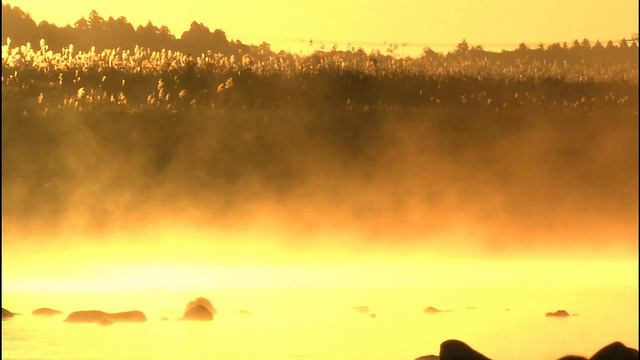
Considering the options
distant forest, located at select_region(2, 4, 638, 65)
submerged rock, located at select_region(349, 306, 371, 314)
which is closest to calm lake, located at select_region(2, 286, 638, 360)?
submerged rock, located at select_region(349, 306, 371, 314)

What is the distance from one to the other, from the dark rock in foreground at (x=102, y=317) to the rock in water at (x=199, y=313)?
474 millimetres

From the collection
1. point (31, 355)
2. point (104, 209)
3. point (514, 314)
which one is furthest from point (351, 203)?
point (31, 355)

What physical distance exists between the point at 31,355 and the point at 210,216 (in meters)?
5.68

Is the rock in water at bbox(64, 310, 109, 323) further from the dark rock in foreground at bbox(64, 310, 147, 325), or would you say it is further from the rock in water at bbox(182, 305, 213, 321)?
the rock in water at bbox(182, 305, 213, 321)

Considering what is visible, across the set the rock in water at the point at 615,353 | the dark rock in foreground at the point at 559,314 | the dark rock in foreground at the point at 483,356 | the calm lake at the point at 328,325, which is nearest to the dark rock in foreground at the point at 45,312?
the calm lake at the point at 328,325

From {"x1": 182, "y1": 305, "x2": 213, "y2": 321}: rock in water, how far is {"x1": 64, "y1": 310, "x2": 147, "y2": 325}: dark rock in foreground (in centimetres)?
47

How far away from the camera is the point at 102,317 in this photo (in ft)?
38.7

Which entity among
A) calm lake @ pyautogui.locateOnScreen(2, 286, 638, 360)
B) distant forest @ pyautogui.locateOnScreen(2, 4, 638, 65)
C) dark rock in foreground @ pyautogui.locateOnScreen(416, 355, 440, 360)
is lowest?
dark rock in foreground @ pyautogui.locateOnScreen(416, 355, 440, 360)

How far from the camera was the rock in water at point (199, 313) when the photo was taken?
39.6 ft

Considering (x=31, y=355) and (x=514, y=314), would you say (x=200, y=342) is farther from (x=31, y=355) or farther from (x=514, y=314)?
(x=514, y=314)

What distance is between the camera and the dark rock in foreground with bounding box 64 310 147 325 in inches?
458

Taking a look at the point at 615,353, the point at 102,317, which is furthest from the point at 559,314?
the point at 102,317

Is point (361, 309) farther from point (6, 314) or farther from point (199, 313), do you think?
point (6, 314)

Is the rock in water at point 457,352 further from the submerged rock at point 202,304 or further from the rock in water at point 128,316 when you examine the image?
the rock in water at point 128,316
